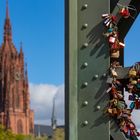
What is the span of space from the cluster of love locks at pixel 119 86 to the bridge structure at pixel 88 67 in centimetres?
2

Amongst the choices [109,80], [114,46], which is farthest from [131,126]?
[114,46]

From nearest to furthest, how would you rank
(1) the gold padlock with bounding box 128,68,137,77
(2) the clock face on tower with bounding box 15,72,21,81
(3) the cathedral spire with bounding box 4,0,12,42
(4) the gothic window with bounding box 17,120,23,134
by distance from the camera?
(1) the gold padlock with bounding box 128,68,137,77, (4) the gothic window with bounding box 17,120,23,134, (2) the clock face on tower with bounding box 15,72,21,81, (3) the cathedral spire with bounding box 4,0,12,42

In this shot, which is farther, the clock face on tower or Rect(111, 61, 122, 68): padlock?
the clock face on tower

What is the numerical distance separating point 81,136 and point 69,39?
1.26 feet

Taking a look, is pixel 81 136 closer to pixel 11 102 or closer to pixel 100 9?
pixel 100 9

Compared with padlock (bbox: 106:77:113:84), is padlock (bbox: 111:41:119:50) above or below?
above

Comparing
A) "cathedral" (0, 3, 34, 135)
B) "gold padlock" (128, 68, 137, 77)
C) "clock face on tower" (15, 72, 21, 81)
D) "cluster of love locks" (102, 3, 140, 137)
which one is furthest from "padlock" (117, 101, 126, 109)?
"clock face on tower" (15, 72, 21, 81)

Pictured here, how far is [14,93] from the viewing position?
14038cm

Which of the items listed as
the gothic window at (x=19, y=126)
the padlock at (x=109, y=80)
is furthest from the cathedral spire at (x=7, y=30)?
the padlock at (x=109, y=80)

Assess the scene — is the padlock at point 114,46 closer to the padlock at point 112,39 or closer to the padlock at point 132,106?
the padlock at point 112,39

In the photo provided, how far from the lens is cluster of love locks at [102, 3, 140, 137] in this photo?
2338 millimetres

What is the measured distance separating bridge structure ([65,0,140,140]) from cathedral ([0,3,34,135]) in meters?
134

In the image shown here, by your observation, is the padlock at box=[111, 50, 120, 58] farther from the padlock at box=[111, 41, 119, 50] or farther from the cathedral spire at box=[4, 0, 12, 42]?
the cathedral spire at box=[4, 0, 12, 42]

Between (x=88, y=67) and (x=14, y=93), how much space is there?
13862cm
